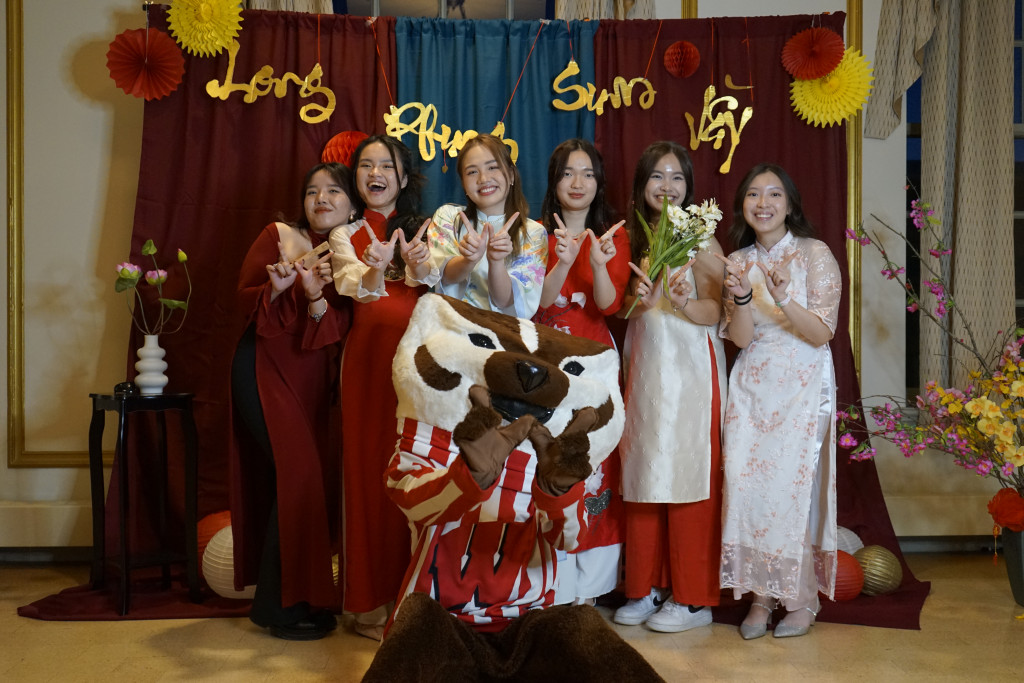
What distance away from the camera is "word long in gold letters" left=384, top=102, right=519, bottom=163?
345cm

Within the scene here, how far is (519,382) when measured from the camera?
178 cm

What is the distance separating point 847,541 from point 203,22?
3.03 metres

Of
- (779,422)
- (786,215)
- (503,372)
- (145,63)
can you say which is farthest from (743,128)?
(145,63)

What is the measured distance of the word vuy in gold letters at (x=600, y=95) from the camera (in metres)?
3.49

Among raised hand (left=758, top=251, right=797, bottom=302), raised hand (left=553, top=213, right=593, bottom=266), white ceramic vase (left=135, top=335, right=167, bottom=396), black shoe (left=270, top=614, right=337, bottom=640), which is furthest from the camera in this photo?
white ceramic vase (left=135, top=335, right=167, bottom=396)

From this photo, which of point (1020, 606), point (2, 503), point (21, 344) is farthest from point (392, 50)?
point (1020, 606)

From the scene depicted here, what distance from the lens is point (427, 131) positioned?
347 cm

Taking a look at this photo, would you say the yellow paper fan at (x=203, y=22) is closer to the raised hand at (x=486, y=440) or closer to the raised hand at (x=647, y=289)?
the raised hand at (x=647, y=289)

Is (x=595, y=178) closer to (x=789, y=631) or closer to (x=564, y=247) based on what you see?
(x=564, y=247)

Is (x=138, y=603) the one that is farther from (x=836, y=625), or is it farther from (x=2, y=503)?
(x=836, y=625)

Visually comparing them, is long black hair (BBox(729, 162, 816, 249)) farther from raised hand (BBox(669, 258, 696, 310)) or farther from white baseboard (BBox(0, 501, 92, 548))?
white baseboard (BBox(0, 501, 92, 548))

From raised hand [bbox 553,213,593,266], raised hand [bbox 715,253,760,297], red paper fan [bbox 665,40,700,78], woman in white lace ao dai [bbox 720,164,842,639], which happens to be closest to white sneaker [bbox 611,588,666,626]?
woman in white lace ao dai [bbox 720,164,842,639]

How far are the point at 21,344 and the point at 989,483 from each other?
408cm

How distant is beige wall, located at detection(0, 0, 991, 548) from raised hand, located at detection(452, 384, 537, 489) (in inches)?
96.3
